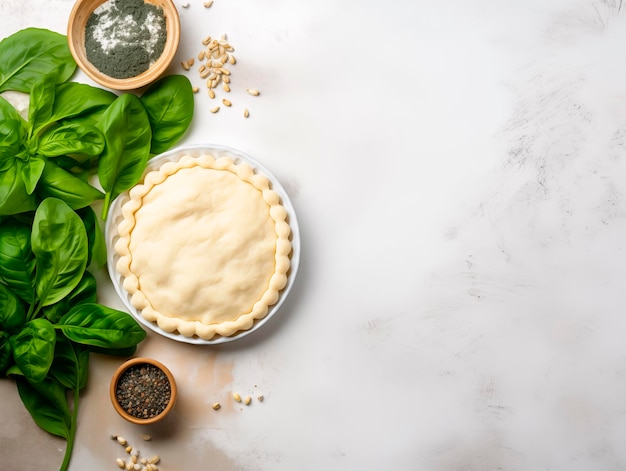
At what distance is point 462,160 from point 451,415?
919 mm

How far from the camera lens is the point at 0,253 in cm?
222

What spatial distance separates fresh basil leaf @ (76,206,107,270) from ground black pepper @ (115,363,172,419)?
40 centimetres

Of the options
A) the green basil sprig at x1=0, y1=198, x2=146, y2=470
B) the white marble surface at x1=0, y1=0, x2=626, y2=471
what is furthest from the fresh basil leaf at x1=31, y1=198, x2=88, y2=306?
the white marble surface at x1=0, y1=0, x2=626, y2=471

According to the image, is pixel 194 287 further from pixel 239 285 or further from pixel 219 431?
pixel 219 431

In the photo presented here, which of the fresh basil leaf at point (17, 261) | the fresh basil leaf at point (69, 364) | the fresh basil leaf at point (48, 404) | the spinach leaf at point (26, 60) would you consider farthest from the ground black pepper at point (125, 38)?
the fresh basil leaf at point (48, 404)

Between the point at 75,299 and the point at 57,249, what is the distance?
21cm

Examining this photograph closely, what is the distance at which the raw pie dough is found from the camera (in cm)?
227

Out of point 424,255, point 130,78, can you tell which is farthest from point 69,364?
point 424,255

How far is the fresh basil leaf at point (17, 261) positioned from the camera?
2.22 meters

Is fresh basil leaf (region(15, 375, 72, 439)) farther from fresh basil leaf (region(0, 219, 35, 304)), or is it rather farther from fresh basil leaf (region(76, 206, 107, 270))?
fresh basil leaf (region(76, 206, 107, 270))

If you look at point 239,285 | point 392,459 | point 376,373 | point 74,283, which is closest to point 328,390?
point 376,373

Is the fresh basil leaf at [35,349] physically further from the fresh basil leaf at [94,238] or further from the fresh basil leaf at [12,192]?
the fresh basil leaf at [12,192]

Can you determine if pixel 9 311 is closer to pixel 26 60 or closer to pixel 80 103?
pixel 80 103

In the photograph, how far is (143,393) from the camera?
7.54 feet
